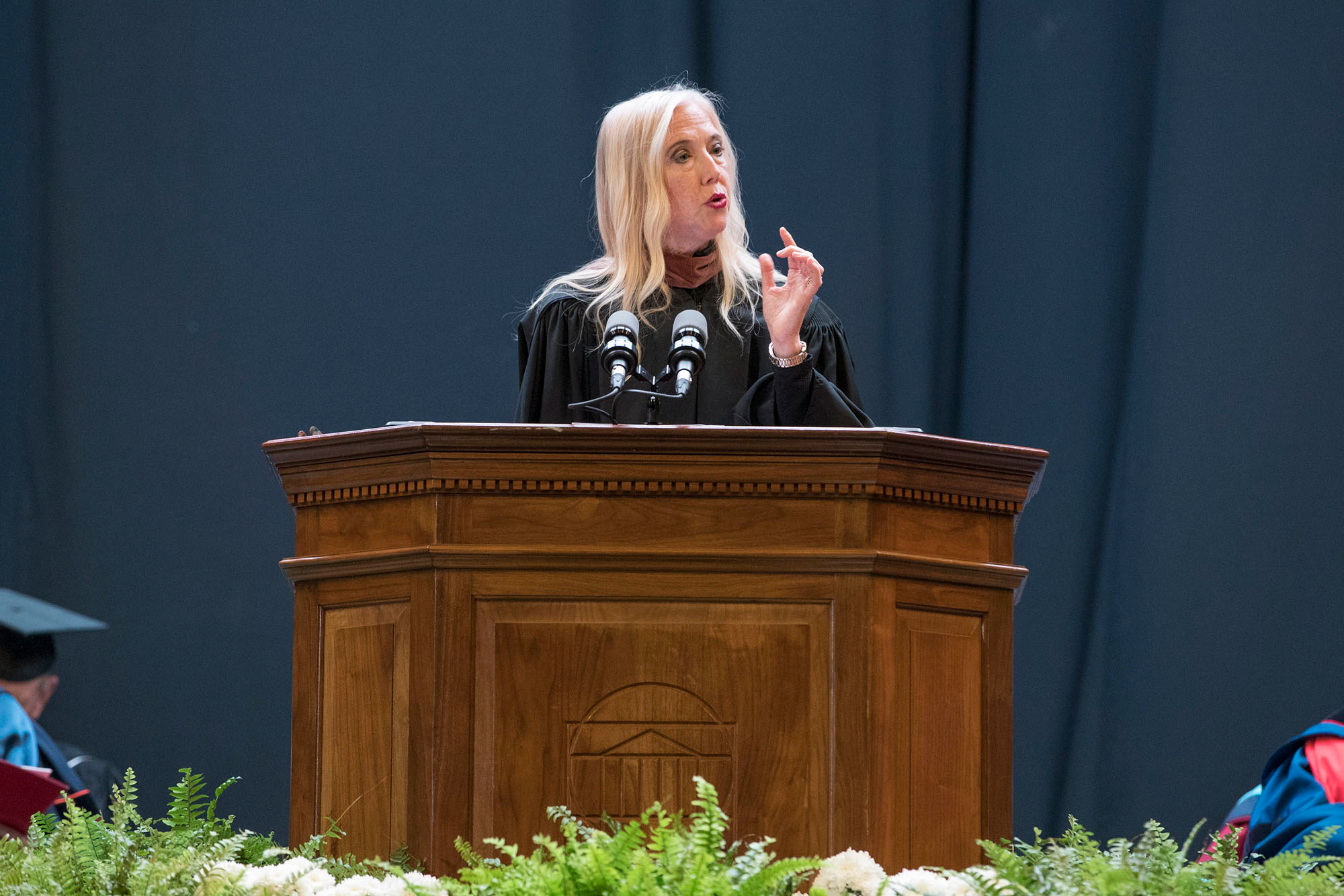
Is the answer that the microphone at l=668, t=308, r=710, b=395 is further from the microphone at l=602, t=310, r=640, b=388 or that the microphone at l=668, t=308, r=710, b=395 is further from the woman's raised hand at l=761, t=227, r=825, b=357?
the woman's raised hand at l=761, t=227, r=825, b=357

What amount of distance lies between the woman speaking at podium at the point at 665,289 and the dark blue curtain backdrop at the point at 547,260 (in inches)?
71.8

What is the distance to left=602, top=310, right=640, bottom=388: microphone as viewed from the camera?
8.67 ft

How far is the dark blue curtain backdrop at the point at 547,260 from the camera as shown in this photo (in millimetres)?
4988

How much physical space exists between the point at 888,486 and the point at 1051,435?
9.06ft

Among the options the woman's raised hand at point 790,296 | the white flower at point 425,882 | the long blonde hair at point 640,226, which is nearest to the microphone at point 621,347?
the woman's raised hand at point 790,296

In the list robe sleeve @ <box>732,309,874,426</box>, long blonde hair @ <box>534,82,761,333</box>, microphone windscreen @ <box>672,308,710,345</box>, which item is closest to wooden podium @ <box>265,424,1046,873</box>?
microphone windscreen @ <box>672,308,710,345</box>

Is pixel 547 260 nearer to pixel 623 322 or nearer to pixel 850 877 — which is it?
pixel 623 322

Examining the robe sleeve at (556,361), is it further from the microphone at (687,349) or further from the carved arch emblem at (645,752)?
the carved arch emblem at (645,752)

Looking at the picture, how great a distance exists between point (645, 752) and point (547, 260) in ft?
10.3

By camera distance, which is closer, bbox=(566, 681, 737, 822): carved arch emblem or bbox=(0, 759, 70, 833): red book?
bbox=(566, 681, 737, 822): carved arch emblem

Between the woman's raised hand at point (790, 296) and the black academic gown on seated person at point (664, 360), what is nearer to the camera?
the woman's raised hand at point (790, 296)

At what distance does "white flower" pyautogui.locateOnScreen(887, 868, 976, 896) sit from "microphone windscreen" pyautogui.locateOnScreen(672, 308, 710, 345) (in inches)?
48.0

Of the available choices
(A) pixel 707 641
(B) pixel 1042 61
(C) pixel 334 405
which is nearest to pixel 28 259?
(C) pixel 334 405

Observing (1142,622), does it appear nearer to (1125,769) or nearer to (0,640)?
(1125,769)
